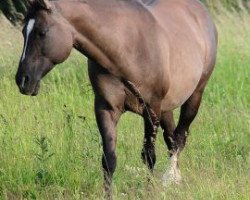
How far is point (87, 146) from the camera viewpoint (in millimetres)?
6730

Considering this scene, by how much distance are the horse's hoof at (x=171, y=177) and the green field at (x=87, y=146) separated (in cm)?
7

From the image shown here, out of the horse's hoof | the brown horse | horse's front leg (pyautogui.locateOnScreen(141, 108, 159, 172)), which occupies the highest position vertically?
the brown horse

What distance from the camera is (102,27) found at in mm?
5859

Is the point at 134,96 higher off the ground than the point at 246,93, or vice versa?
the point at 134,96

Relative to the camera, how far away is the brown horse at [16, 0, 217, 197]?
5.50 m

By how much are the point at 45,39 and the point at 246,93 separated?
15.7 feet

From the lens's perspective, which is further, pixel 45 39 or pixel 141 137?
pixel 141 137

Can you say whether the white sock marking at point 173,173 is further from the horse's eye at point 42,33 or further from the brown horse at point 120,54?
the horse's eye at point 42,33

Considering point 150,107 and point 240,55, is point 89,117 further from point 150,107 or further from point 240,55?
point 240,55

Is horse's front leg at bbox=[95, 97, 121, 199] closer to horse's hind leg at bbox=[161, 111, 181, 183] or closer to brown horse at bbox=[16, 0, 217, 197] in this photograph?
brown horse at bbox=[16, 0, 217, 197]

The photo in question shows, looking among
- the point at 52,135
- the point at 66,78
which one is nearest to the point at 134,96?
the point at 52,135

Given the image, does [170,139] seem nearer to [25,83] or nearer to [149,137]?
[149,137]

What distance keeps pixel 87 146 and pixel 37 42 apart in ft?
4.84

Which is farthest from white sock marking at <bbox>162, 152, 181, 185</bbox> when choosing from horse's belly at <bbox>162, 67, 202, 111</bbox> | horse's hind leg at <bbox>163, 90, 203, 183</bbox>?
horse's belly at <bbox>162, 67, 202, 111</bbox>
